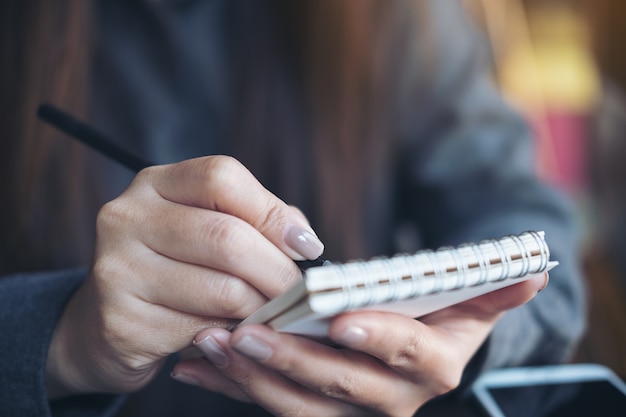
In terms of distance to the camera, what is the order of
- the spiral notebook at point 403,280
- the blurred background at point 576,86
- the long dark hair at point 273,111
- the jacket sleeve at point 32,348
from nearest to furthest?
the spiral notebook at point 403,280, the jacket sleeve at point 32,348, the long dark hair at point 273,111, the blurred background at point 576,86

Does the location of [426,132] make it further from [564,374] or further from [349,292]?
[349,292]

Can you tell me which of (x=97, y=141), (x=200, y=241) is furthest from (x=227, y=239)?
(x=97, y=141)

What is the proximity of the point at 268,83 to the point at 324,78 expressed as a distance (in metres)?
0.05

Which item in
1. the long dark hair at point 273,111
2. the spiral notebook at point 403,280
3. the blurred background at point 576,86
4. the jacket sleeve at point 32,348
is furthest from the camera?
the blurred background at point 576,86

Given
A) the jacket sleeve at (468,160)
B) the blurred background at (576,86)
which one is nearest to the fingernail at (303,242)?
the jacket sleeve at (468,160)

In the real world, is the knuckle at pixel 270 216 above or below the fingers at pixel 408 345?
above

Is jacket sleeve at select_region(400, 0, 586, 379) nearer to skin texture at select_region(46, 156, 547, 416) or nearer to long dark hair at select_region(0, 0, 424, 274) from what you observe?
long dark hair at select_region(0, 0, 424, 274)

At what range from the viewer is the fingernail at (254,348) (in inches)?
8.7

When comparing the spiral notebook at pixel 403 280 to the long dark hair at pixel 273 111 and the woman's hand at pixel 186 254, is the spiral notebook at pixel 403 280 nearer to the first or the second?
the woman's hand at pixel 186 254

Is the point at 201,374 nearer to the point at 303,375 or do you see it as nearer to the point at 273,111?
the point at 303,375

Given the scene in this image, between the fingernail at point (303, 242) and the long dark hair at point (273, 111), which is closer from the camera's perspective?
the fingernail at point (303, 242)

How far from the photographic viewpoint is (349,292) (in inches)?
7.1

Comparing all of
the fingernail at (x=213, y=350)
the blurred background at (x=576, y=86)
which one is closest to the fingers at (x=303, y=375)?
the fingernail at (x=213, y=350)

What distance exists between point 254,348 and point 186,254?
48 mm
